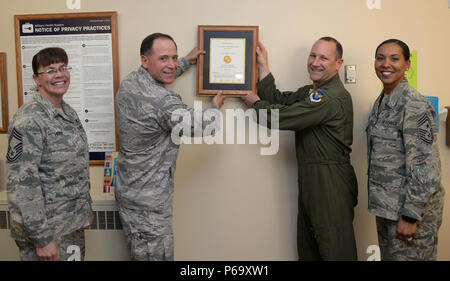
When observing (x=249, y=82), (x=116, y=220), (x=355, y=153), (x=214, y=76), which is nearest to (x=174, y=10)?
(x=214, y=76)

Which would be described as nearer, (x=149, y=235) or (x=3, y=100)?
(x=149, y=235)

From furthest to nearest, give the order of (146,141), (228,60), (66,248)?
(228,60) → (146,141) → (66,248)

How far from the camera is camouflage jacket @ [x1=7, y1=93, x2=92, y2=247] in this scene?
1407mm

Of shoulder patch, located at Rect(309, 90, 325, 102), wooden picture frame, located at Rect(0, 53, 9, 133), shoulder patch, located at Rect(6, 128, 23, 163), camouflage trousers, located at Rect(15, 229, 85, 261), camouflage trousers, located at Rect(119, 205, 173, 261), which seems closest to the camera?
shoulder patch, located at Rect(6, 128, 23, 163)

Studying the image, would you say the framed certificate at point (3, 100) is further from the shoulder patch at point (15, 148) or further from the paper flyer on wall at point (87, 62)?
the shoulder patch at point (15, 148)

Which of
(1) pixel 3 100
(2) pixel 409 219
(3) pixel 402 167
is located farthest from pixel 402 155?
(1) pixel 3 100

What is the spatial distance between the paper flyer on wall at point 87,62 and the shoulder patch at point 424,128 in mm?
1819

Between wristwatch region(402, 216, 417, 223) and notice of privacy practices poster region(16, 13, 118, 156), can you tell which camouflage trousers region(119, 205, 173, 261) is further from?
wristwatch region(402, 216, 417, 223)

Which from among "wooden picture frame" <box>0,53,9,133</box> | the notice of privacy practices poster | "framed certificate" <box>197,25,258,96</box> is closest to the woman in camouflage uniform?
"framed certificate" <box>197,25,258,96</box>

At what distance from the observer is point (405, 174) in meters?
1.69

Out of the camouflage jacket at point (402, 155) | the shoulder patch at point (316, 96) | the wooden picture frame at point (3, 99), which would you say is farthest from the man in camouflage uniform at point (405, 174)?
the wooden picture frame at point (3, 99)

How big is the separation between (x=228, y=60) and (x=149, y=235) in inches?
45.6

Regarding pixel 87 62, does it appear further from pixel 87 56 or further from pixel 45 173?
pixel 45 173

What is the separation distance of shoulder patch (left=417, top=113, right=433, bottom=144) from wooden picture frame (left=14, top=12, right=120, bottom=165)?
1790mm
